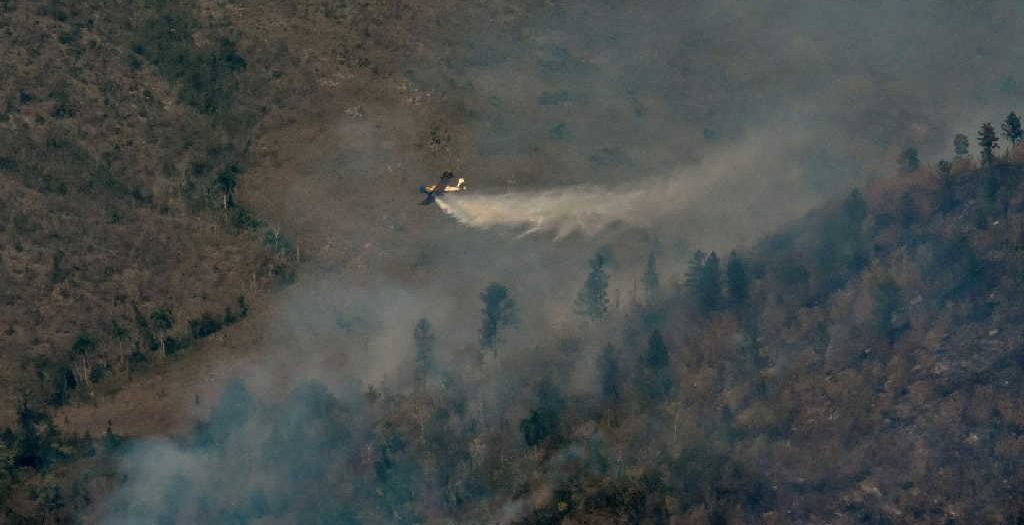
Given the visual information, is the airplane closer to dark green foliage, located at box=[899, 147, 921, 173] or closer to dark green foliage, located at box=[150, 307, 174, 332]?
dark green foliage, located at box=[150, 307, 174, 332]

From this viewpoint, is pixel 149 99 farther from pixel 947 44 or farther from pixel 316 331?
pixel 947 44

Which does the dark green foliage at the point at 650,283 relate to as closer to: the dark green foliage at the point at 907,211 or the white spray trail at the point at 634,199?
the white spray trail at the point at 634,199

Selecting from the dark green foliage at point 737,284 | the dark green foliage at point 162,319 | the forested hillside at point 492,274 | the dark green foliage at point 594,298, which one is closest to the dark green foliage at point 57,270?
the forested hillside at point 492,274

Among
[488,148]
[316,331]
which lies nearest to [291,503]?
[316,331]

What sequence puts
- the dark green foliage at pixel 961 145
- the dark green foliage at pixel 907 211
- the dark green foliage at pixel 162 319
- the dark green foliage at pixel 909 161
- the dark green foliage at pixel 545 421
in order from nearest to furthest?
the dark green foliage at pixel 545 421 < the dark green foliage at pixel 162 319 < the dark green foliage at pixel 907 211 < the dark green foliage at pixel 909 161 < the dark green foliage at pixel 961 145

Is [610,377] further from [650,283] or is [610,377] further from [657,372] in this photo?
[650,283]

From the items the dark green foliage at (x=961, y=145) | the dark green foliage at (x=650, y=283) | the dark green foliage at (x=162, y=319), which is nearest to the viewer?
the dark green foliage at (x=162, y=319)
